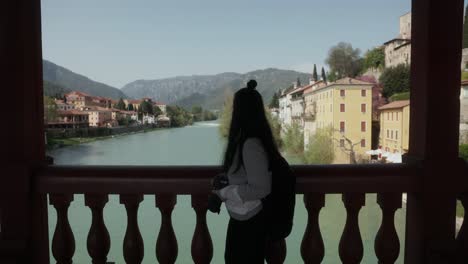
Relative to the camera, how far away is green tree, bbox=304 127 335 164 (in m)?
6.38

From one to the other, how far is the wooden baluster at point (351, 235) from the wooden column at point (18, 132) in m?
A: 1.47

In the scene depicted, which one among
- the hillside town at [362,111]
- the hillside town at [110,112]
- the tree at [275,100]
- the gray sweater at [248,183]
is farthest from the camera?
the hillside town at [110,112]

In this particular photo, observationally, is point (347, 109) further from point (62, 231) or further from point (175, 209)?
point (62, 231)

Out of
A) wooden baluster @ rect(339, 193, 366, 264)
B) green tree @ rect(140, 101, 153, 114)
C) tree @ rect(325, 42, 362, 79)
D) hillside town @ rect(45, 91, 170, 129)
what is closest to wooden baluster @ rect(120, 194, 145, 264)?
wooden baluster @ rect(339, 193, 366, 264)

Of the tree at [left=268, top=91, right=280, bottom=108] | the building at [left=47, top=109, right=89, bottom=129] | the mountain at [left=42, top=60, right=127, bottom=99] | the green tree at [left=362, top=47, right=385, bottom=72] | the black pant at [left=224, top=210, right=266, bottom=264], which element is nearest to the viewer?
the black pant at [left=224, top=210, right=266, bottom=264]

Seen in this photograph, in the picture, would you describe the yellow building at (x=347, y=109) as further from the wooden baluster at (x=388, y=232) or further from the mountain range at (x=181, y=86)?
the wooden baluster at (x=388, y=232)

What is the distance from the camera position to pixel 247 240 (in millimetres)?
1582

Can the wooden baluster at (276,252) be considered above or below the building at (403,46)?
below

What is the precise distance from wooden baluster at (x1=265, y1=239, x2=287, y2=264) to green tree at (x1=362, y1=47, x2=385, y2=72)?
362 cm

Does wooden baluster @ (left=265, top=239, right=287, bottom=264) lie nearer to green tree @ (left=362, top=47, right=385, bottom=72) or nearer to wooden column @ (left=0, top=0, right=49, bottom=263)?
wooden column @ (left=0, top=0, right=49, bottom=263)

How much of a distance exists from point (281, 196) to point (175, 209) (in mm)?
4772

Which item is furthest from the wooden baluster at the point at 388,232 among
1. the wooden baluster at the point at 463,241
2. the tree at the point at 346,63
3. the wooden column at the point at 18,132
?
the tree at the point at 346,63

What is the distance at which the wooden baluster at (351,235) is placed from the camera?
1748mm

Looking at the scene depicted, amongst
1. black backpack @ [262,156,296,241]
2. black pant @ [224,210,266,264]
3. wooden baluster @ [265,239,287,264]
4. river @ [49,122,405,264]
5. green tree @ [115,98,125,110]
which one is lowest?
river @ [49,122,405,264]
